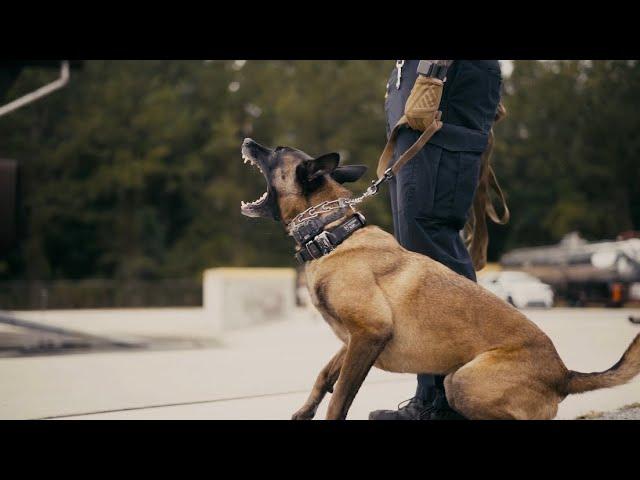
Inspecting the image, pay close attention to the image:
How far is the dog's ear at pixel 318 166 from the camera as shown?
3.65 meters

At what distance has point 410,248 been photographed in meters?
3.88

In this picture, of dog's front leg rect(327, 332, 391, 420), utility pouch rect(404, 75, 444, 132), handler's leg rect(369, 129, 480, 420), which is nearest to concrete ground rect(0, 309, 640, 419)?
handler's leg rect(369, 129, 480, 420)

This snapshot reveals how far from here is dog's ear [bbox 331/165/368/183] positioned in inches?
148

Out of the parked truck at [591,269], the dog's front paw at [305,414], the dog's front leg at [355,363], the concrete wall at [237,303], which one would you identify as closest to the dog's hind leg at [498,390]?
the dog's front leg at [355,363]

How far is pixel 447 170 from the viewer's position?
3.83 m

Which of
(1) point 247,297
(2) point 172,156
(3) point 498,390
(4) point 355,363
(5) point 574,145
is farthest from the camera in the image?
(2) point 172,156

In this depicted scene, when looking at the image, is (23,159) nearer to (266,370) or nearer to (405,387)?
(266,370)

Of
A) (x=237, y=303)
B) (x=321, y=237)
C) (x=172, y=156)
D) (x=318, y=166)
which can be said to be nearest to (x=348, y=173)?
(x=318, y=166)

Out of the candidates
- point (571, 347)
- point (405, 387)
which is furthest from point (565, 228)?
point (405, 387)

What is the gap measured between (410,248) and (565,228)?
22.2 meters

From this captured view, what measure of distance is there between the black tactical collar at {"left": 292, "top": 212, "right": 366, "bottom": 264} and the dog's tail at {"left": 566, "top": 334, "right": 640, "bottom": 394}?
1201mm

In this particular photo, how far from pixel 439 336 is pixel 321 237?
71 cm

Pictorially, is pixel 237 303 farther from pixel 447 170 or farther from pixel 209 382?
pixel 447 170

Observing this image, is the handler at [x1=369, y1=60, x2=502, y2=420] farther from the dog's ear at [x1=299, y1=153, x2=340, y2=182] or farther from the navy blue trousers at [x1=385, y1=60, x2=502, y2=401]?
the dog's ear at [x1=299, y1=153, x2=340, y2=182]
